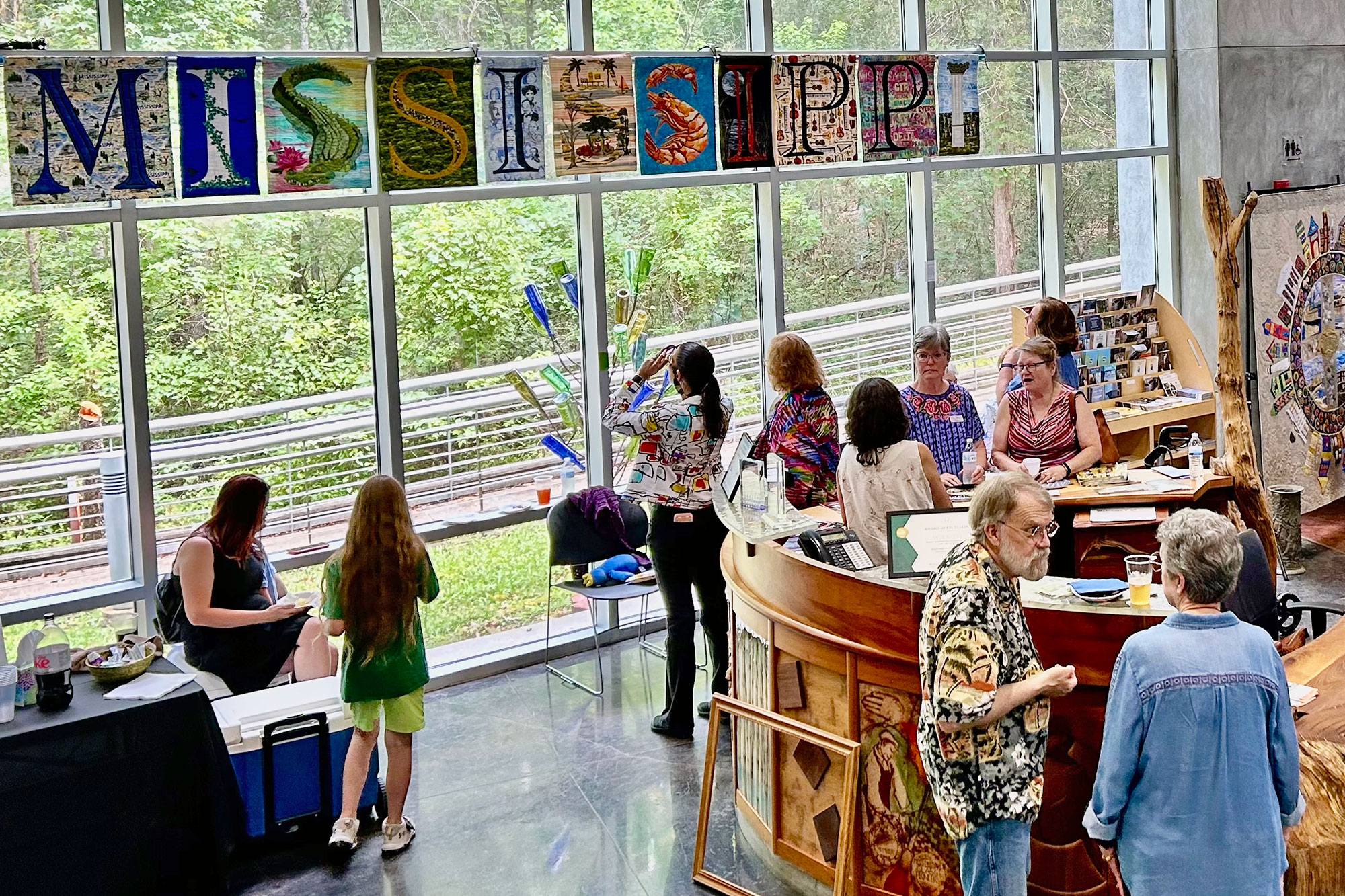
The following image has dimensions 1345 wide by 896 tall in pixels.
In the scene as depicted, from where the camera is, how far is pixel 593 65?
6.65 m

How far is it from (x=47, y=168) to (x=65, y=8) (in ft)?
2.27

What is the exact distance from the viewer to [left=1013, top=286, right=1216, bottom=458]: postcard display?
8.24 m

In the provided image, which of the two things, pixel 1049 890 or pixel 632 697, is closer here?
pixel 1049 890

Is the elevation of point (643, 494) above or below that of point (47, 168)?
below

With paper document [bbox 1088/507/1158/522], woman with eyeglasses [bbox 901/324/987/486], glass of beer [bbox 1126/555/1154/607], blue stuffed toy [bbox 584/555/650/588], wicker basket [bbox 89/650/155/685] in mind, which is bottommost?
blue stuffed toy [bbox 584/555/650/588]

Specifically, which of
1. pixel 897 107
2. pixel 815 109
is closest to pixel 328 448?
pixel 815 109

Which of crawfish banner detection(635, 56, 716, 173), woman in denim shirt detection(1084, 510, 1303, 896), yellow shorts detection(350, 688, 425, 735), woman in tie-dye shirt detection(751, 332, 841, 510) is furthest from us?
crawfish banner detection(635, 56, 716, 173)

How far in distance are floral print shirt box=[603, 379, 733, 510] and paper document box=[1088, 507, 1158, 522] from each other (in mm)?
1647

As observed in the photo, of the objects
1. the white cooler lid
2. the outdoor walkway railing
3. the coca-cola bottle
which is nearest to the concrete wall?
the outdoor walkway railing

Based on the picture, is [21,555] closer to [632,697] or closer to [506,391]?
[506,391]

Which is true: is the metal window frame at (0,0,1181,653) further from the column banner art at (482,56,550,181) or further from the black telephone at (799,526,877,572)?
the black telephone at (799,526,877,572)

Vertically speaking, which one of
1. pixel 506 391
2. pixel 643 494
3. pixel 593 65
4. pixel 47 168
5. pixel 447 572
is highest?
pixel 593 65

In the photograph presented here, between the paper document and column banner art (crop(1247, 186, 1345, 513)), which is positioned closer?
the paper document

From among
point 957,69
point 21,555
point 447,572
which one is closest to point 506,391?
point 447,572
